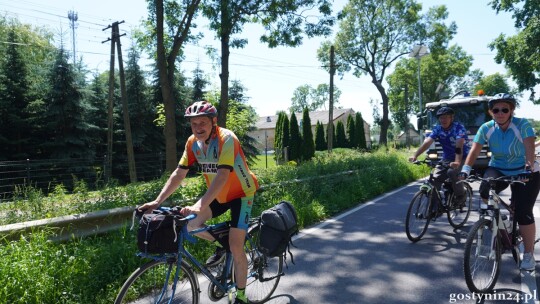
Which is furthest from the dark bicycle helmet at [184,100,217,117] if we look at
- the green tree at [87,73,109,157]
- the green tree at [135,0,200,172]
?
the green tree at [87,73,109,157]

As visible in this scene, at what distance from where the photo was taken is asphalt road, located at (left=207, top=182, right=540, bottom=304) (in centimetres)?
416

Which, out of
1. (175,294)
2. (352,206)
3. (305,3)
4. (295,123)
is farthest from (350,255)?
(295,123)

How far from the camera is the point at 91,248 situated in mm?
4484

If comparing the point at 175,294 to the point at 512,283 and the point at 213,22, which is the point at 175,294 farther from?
the point at 213,22

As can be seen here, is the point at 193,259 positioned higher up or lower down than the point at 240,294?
higher up

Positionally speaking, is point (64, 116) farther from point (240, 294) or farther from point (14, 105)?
point (240, 294)

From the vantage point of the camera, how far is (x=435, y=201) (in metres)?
6.42

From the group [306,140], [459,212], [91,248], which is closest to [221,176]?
[91,248]

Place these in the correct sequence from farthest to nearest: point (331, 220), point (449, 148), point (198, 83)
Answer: point (198, 83) → point (331, 220) → point (449, 148)

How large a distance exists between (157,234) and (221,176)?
27.1 inches

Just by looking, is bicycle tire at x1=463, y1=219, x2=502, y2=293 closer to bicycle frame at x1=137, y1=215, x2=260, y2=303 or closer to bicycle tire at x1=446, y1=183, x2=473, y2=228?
bicycle frame at x1=137, y1=215, x2=260, y2=303

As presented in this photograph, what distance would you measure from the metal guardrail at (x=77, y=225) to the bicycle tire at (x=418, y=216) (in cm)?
408

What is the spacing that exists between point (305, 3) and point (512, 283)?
13063mm

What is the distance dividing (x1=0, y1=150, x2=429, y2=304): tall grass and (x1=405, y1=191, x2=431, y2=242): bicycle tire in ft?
6.65
